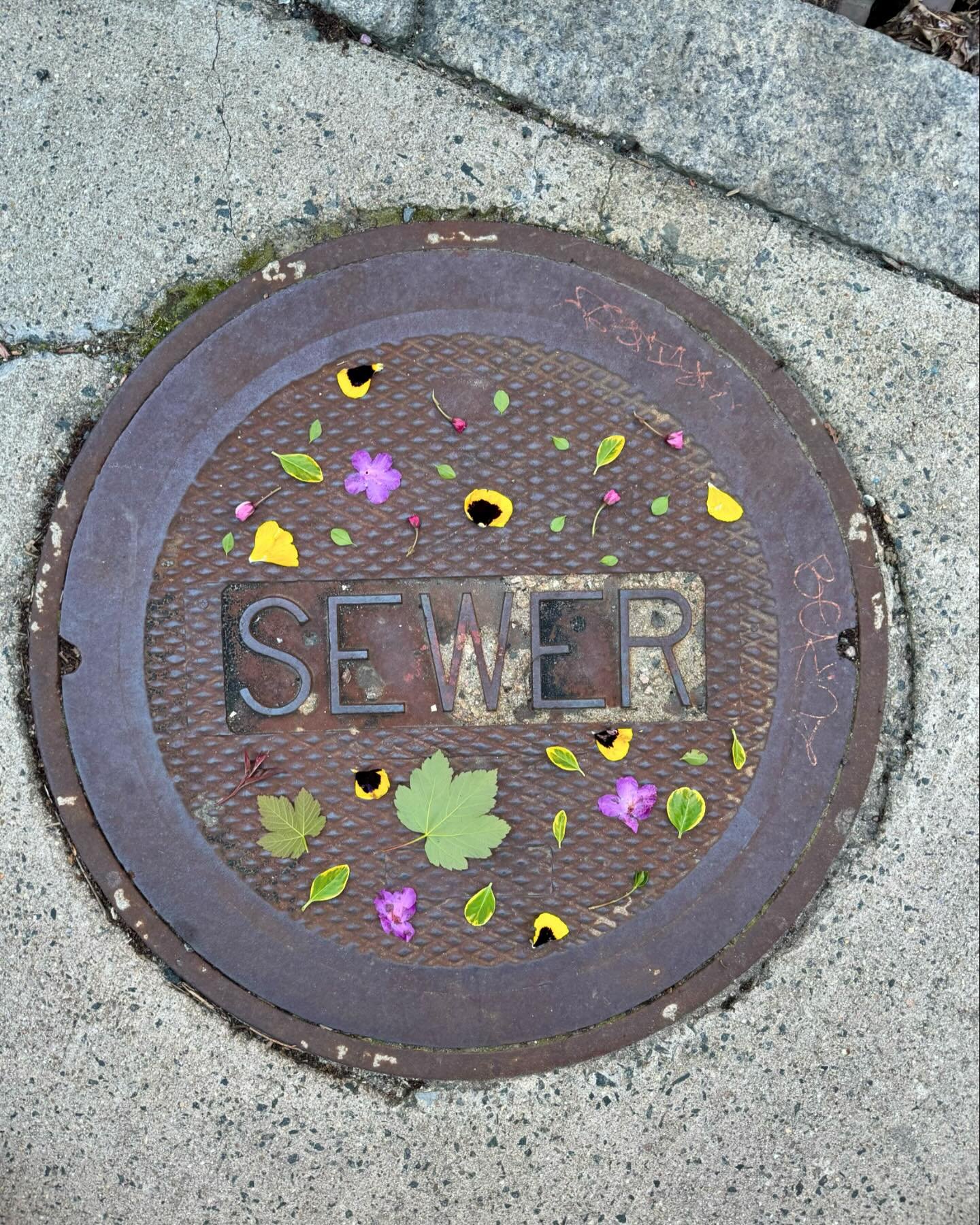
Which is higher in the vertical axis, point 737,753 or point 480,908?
point 737,753

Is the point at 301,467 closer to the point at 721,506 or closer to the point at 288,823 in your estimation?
the point at 288,823

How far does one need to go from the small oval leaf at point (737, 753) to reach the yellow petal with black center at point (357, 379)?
3.26ft

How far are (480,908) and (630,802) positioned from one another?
358 mm

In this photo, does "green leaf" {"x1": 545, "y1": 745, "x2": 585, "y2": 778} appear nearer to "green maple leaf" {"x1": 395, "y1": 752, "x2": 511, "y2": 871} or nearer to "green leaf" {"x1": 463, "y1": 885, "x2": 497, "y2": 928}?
"green maple leaf" {"x1": 395, "y1": 752, "x2": 511, "y2": 871}

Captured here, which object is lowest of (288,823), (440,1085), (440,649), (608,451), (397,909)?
(440,1085)

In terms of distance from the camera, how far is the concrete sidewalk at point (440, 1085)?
5.98ft

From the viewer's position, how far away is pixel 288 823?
1.76 meters

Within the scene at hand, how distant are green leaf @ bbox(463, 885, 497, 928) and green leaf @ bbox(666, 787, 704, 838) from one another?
387 millimetres

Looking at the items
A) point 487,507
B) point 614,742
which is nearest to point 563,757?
point 614,742

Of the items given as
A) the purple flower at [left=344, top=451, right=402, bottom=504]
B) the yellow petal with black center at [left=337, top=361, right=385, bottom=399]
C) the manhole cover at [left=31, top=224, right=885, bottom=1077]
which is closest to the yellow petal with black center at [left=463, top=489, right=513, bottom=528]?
the manhole cover at [left=31, top=224, right=885, bottom=1077]

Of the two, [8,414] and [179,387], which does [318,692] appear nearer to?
[179,387]

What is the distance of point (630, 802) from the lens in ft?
5.84

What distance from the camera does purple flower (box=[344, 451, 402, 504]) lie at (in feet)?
5.78

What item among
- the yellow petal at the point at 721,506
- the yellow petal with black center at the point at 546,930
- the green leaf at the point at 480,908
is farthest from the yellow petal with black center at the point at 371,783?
the yellow petal at the point at 721,506
